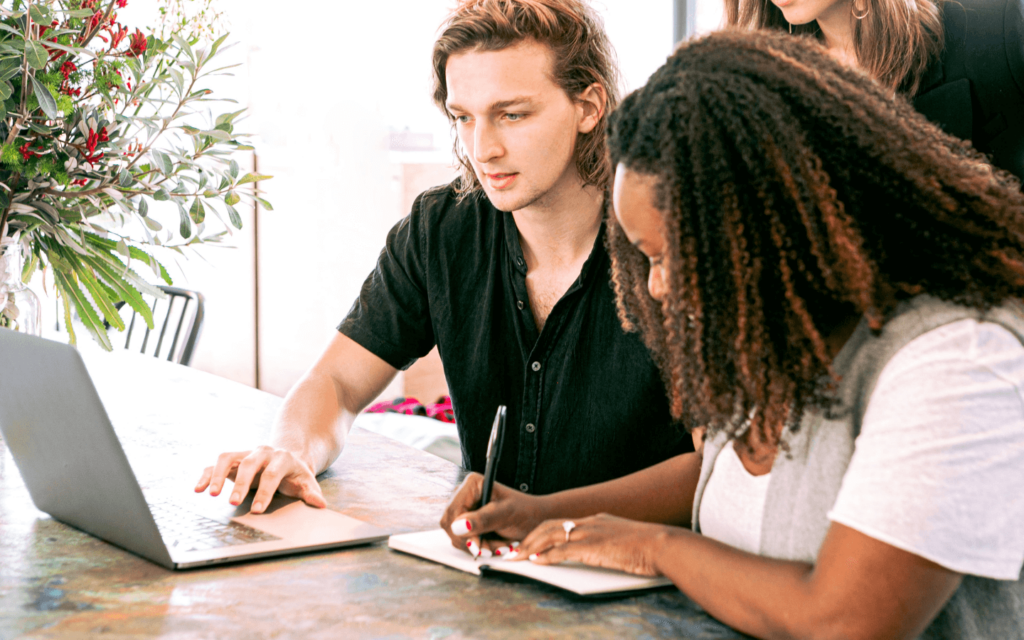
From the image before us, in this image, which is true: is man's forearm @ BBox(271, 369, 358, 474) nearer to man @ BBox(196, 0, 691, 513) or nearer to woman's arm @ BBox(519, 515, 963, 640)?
man @ BBox(196, 0, 691, 513)

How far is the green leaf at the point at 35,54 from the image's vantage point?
3.76ft

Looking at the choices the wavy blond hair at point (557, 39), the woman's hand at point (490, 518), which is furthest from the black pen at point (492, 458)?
the wavy blond hair at point (557, 39)

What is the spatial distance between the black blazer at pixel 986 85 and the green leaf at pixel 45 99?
1.30 metres

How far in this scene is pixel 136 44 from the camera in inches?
50.9

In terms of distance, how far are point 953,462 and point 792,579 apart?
161mm

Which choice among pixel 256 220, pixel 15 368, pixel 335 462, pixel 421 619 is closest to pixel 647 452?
pixel 335 462

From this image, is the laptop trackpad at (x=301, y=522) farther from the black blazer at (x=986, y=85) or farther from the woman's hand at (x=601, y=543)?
the black blazer at (x=986, y=85)

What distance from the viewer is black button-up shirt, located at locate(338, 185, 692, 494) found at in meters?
1.40

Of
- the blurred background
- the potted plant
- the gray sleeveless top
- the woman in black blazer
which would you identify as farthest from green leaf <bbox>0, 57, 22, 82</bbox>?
the blurred background

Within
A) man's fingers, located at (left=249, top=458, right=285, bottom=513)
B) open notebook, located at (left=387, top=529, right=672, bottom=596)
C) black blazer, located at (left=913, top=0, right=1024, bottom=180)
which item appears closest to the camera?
open notebook, located at (left=387, top=529, right=672, bottom=596)

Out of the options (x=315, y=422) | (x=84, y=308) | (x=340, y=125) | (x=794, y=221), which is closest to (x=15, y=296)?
(x=84, y=308)

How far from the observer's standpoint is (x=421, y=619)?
79 centimetres

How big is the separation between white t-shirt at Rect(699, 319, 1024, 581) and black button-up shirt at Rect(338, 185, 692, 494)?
656 mm

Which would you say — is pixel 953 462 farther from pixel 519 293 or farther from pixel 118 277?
pixel 118 277
